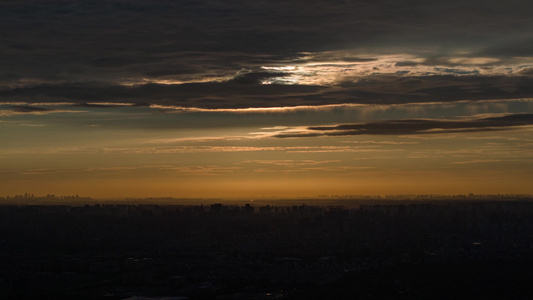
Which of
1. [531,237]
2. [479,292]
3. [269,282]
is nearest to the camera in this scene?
[479,292]

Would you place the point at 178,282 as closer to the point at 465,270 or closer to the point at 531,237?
the point at 465,270

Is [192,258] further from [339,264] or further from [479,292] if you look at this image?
[479,292]

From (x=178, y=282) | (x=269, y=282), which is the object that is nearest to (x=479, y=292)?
(x=269, y=282)

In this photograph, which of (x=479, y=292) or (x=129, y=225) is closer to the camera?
(x=479, y=292)

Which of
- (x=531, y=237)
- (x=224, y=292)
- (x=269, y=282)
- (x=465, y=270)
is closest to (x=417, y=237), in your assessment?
(x=531, y=237)

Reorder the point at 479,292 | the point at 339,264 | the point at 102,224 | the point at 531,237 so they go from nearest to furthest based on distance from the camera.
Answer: the point at 479,292 < the point at 339,264 < the point at 531,237 < the point at 102,224

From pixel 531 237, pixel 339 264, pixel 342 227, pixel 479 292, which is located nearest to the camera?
pixel 479 292
